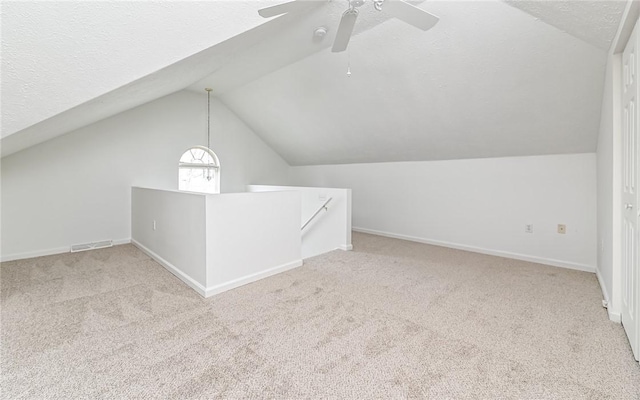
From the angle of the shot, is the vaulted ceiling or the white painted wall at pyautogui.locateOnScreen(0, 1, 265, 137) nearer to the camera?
the white painted wall at pyautogui.locateOnScreen(0, 1, 265, 137)

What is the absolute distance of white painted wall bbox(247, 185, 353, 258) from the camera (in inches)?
166

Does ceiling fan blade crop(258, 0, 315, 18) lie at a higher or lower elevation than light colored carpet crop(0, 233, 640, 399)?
higher

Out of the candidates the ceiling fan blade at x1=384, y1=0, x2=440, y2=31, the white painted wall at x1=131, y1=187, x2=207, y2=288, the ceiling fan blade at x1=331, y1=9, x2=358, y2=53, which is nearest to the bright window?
the white painted wall at x1=131, y1=187, x2=207, y2=288

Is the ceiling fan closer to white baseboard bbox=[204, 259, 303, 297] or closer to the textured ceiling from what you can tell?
the textured ceiling

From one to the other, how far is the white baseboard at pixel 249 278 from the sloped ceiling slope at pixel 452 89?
94.7 inches

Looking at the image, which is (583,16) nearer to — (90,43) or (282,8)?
(282,8)

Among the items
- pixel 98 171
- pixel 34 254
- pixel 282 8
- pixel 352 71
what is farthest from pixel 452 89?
pixel 34 254

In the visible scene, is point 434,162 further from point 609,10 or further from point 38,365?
point 38,365

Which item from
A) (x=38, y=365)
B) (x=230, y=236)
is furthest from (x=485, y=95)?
(x=38, y=365)

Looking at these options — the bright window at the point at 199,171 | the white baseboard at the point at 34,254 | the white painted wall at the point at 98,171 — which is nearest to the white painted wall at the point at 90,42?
→ the white painted wall at the point at 98,171

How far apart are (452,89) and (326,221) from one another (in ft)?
8.16

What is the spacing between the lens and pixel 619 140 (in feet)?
6.59

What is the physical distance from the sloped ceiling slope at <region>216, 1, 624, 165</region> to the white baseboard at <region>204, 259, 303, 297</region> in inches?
94.7

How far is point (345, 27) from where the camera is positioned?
6.57 ft
